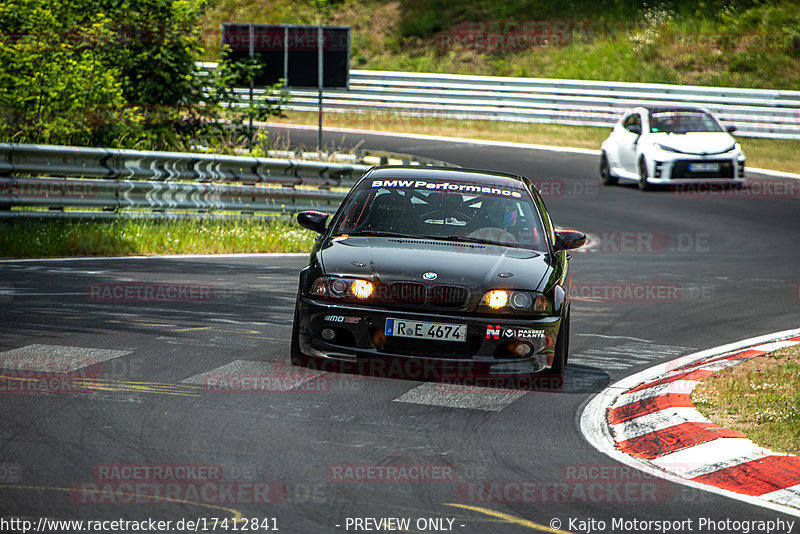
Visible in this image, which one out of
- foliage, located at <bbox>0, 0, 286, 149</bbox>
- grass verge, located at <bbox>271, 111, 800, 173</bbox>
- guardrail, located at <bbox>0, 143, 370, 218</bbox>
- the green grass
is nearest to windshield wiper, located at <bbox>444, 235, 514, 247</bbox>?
the green grass

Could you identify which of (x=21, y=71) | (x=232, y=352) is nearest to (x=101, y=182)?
(x=21, y=71)

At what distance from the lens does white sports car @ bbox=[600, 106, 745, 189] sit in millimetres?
22984

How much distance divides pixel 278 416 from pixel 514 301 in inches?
73.7

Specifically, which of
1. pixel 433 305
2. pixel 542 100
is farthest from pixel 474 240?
pixel 542 100

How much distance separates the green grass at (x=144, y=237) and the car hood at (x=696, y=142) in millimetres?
8713

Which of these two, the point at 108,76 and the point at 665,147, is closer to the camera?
the point at 108,76

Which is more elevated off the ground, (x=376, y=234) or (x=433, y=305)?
(x=376, y=234)

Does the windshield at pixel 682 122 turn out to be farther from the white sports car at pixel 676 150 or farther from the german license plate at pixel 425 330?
the german license plate at pixel 425 330

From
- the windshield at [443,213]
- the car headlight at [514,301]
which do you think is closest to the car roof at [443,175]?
the windshield at [443,213]

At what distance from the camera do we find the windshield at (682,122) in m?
23.5

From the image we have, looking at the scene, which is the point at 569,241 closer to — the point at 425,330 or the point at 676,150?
the point at 425,330

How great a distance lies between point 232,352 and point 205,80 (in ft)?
40.5

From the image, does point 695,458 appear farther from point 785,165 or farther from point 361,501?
point 785,165

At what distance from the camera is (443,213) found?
916 cm
